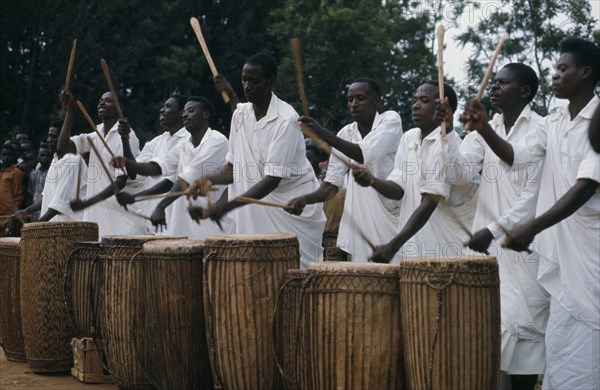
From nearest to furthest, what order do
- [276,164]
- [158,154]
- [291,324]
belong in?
[291,324], [276,164], [158,154]

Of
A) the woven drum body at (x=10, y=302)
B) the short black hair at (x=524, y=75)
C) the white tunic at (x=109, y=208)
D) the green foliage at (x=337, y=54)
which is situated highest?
the green foliage at (x=337, y=54)

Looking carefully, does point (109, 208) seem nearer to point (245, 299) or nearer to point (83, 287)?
point (83, 287)

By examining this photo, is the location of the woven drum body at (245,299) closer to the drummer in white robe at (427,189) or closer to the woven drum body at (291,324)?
the woven drum body at (291,324)

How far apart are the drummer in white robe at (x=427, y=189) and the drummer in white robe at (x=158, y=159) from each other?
9.82 ft

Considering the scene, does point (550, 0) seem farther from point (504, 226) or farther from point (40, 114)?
point (40, 114)

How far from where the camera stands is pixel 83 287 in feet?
23.0

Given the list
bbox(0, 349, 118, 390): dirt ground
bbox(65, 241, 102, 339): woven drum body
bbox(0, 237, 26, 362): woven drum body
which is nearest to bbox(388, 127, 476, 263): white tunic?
bbox(65, 241, 102, 339): woven drum body

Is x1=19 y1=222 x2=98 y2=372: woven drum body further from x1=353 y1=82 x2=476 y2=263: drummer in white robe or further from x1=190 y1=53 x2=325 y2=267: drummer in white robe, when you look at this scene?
x1=353 y1=82 x2=476 y2=263: drummer in white robe

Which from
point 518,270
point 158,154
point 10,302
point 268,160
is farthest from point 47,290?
point 518,270

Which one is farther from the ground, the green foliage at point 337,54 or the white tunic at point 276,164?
the green foliage at point 337,54

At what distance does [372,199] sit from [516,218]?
184 centimetres

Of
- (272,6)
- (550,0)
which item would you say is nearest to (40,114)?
(272,6)

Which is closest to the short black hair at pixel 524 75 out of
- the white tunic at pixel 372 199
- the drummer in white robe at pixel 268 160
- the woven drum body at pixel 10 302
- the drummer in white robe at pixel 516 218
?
the drummer in white robe at pixel 516 218

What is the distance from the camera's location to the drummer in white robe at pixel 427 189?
18.3ft
